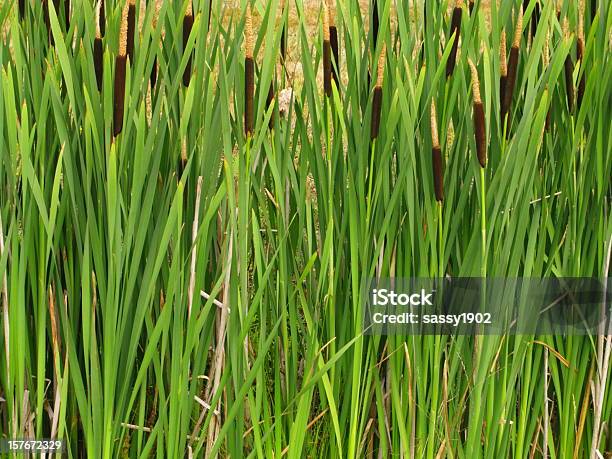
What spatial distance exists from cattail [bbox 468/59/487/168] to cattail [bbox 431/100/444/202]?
0.18ft

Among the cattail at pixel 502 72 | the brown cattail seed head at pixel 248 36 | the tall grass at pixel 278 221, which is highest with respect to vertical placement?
the brown cattail seed head at pixel 248 36

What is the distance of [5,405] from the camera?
1380mm

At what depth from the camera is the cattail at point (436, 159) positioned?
3.99 ft

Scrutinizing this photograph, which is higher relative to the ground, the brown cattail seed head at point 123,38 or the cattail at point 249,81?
the brown cattail seed head at point 123,38

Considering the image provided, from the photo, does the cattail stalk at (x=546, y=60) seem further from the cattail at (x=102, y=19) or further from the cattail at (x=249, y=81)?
the cattail at (x=102, y=19)

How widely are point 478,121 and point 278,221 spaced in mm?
332

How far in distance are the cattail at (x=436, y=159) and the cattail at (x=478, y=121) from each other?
5 cm

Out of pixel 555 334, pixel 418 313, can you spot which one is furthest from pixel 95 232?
pixel 555 334

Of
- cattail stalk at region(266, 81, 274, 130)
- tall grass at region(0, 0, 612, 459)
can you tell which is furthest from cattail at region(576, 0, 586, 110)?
cattail stalk at region(266, 81, 274, 130)

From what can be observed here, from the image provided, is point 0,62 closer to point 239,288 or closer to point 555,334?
point 239,288

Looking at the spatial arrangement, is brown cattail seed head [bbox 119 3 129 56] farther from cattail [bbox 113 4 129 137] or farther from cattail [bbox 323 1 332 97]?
cattail [bbox 323 1 332 97]

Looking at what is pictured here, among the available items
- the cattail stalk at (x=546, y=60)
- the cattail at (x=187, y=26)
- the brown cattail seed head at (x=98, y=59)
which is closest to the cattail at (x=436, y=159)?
the cattail stalk at (x=546, y=60)

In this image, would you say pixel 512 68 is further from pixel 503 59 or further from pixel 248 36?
pixel 248 36

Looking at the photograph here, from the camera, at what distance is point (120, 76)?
45.4 inches
